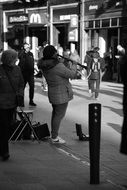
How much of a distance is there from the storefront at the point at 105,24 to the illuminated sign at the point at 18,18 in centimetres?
738

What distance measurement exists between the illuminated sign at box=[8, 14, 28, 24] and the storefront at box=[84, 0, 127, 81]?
738 cm

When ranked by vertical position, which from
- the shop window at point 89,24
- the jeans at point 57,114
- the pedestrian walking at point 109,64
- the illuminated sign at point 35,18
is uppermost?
the illuminated sign at point 35,18

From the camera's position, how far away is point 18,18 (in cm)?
3656

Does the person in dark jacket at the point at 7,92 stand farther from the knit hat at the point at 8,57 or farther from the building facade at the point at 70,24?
the building facade at the point at 70,24

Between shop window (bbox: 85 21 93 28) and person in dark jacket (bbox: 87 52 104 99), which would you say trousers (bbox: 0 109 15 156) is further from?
shop window (bbox: 85 21 93 28)

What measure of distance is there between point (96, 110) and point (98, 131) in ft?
0.83

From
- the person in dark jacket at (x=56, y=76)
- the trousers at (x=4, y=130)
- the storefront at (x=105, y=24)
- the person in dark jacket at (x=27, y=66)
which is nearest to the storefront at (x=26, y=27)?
the storefront at (x=105, y=24)

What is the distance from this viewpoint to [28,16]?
115 feet

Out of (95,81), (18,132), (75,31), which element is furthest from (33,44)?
(18,132)

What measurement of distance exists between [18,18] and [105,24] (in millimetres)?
10424

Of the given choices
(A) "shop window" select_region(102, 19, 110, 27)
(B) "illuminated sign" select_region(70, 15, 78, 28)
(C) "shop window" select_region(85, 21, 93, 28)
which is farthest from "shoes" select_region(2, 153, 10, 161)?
(B) "illuminated sign" select_region(70, 15, 78, 28)

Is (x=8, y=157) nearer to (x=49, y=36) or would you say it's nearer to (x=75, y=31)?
(x=75, y=31)

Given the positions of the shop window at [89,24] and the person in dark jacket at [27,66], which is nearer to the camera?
the person in dark jacket at [27,66]

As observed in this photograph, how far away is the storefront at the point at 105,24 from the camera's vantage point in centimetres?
2656
